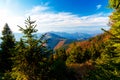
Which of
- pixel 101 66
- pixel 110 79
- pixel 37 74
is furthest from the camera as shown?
pixel 37 74

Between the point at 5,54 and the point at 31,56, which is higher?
the point at 31,56

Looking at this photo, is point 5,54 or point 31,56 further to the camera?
point 5,54

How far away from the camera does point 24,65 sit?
15.5 metres

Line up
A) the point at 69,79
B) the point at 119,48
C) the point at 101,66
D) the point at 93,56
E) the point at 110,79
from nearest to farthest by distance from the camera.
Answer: the point at 110,79
the point at 119,48
the point at 101,66
the point at 69,79
the point at 93,56

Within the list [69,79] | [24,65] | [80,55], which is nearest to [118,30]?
[24,65]

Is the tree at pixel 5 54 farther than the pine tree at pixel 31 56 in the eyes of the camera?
Yes

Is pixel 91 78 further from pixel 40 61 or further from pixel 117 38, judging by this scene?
pixel 40 61

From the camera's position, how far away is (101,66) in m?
12.8

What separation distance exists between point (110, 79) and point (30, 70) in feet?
21.0

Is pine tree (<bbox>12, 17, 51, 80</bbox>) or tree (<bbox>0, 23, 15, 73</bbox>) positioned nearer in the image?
pine tree (<bbox>12, 17, 51, 80</bbox>)

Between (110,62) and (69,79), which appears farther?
(69,79)

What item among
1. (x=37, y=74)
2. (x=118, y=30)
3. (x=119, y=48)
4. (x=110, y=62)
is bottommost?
(x=37, y=74)

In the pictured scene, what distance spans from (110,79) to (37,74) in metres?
6.01

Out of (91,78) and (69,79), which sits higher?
(91,78)
